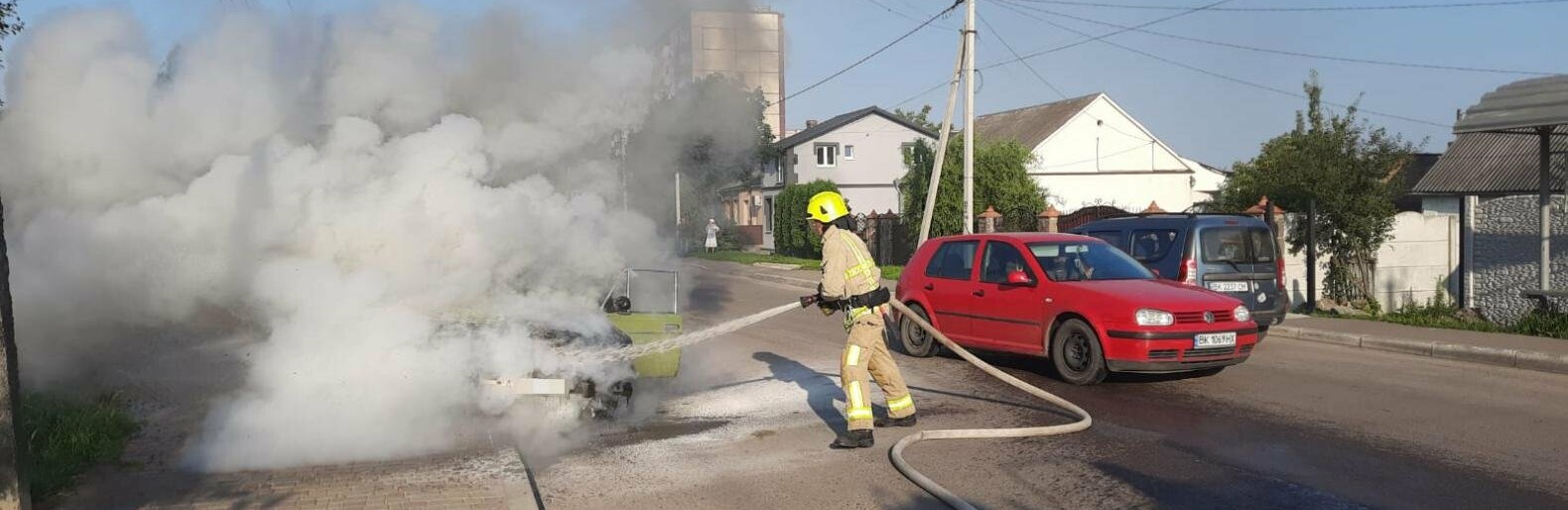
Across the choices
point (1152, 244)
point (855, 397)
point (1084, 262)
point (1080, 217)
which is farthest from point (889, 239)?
point (855, 397)

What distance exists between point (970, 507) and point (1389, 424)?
3.82 m

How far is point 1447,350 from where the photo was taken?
39.8ft

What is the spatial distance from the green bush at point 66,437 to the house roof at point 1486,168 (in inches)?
1140

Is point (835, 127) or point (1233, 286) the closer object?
point (1233, 286)

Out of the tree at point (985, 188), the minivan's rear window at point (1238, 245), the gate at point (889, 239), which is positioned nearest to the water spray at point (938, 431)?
the minivan's rear window at point (1238, 245)

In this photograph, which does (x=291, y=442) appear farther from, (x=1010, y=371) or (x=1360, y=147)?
A: (x=1360, y=147)

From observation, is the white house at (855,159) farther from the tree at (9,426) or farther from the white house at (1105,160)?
the tree at (9,426)

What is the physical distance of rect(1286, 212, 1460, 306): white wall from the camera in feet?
58.9

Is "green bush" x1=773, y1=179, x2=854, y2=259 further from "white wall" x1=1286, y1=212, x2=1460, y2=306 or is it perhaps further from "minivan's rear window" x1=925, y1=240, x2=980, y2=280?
"minivan's rear window" x1=925, y1=240, x2=980, y2=280

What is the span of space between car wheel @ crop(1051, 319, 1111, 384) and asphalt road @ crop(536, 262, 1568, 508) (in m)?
0.14

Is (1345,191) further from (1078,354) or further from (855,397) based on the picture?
(855,397)

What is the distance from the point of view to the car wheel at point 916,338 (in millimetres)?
11648

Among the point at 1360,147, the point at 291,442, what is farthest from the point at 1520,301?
the point at 291,442

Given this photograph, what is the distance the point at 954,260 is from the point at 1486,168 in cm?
2471
